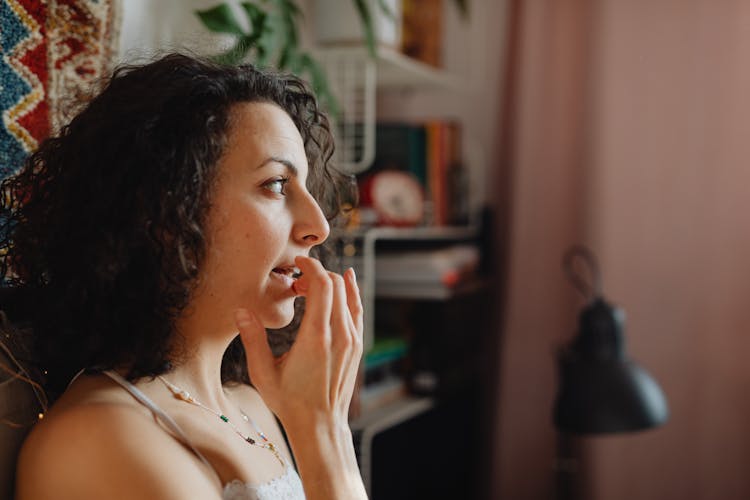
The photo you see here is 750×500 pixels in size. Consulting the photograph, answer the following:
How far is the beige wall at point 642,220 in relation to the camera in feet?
6.51

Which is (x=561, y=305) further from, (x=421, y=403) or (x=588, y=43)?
(x=588, y=43)

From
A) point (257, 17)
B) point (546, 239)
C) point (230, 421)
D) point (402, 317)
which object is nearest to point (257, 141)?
point (230, 421)

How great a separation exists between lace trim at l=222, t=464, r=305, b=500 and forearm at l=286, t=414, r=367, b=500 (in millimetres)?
82

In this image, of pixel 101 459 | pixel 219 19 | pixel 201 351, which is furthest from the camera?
pixel 219 19

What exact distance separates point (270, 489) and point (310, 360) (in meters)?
0.19

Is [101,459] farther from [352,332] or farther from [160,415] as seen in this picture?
[352,332]

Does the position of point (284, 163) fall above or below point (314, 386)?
above

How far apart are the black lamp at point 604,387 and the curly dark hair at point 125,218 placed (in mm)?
1039

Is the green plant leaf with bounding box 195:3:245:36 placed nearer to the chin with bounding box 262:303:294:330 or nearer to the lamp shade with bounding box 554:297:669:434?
the chin with bounding box 262:303:294:330

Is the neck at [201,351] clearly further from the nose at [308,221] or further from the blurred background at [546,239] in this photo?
the blurred background at [546,239]

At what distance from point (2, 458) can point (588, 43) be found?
1.85m

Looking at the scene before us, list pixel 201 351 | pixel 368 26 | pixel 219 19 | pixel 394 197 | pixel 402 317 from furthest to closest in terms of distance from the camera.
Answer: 1. pixel 402 317
2. pixel 394 197
3. pixel 368 26
4. pixel 219 19
5. pixel 201 351

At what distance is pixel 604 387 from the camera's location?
5.37 feet

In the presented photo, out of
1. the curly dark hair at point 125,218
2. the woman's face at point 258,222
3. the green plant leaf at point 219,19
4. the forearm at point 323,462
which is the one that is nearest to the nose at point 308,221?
the woman's face at point 258,222
